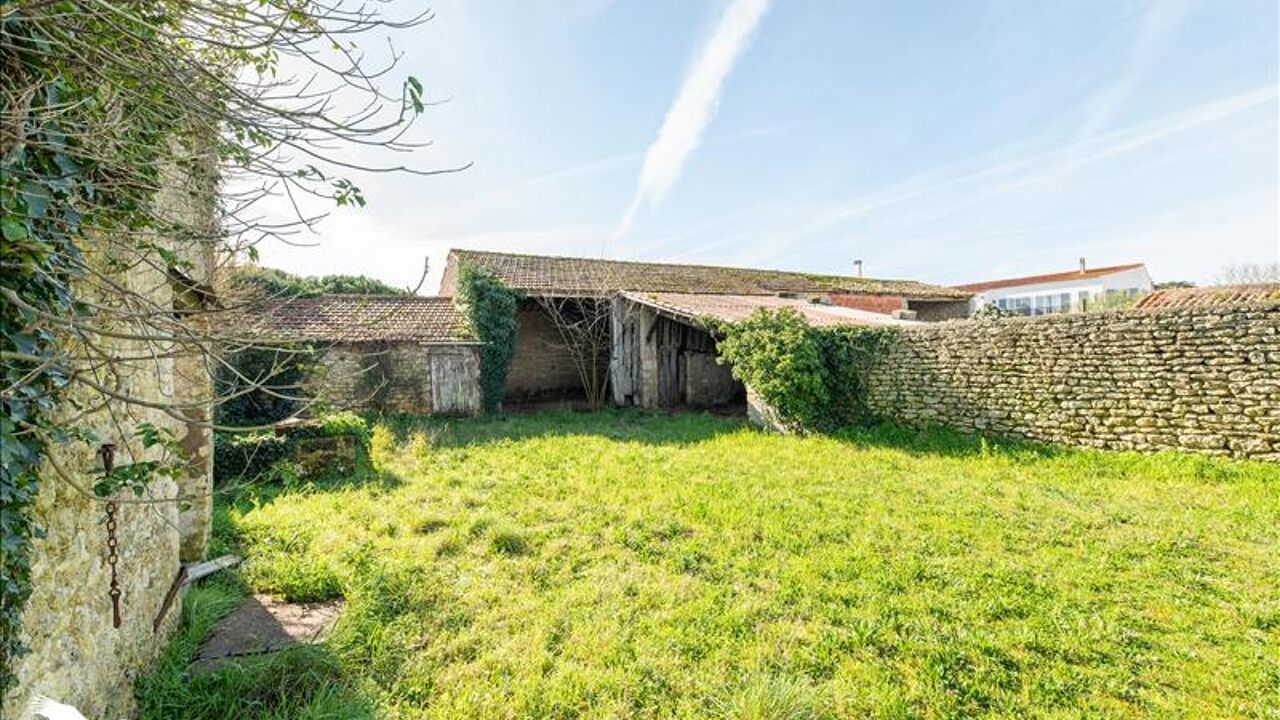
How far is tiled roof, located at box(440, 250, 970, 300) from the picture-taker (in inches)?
636

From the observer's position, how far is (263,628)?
3.88 metres

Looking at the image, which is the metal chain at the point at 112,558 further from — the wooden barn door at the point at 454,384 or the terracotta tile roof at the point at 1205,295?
the terracotta tile roof at the point at 1205,295

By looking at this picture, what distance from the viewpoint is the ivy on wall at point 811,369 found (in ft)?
32.1

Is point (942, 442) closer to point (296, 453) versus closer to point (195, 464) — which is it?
point (195, 464)

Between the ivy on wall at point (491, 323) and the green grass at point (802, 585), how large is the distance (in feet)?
21.3

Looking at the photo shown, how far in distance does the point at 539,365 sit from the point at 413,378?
4.94 metres

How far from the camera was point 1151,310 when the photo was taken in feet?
24.1

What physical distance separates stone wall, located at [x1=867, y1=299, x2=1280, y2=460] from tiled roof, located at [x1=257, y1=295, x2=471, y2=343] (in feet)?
36.2

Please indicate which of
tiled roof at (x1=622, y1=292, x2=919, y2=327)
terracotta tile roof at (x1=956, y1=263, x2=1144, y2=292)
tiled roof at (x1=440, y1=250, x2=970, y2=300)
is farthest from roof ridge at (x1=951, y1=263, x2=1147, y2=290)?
tiled roof at (x1=622, y1=292, x2=919, y2=327)

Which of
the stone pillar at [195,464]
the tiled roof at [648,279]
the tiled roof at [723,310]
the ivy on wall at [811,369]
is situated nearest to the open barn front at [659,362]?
the tiled roof at [723,310]

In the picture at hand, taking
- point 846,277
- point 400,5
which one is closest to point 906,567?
point 400,5

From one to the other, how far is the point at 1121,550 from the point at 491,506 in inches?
257


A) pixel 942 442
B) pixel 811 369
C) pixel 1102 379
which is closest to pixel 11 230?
pixel 811 369

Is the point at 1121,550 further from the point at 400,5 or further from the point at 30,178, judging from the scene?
the point at 30,178
